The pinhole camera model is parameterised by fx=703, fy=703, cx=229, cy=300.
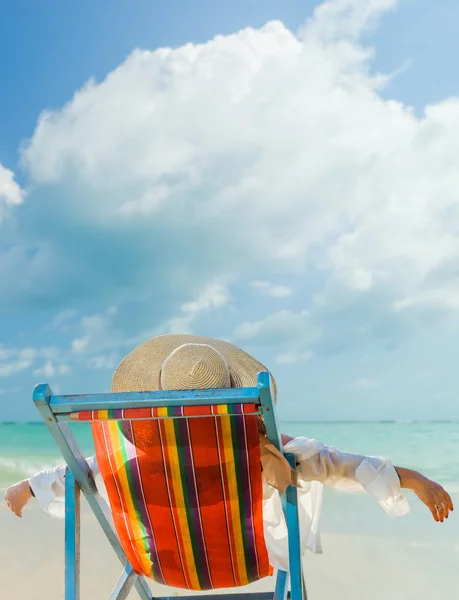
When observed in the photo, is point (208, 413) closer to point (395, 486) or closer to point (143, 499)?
point (143, 499)

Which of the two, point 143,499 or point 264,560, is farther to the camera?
point 264,560

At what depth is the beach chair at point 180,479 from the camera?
74.1 inches

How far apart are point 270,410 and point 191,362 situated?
34 cm

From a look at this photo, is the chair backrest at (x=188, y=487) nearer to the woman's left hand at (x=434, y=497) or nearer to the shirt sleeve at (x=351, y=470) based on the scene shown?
the shirt sleeve at (x=351, y=470)

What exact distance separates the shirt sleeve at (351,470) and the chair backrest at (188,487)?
0.51 ft

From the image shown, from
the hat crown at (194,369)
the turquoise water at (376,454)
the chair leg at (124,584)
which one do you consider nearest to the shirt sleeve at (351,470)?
the hat crown at (194,369)

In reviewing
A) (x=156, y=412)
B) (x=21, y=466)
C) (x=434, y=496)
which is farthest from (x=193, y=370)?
(x=21, y=466)

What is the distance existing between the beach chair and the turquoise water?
397cm

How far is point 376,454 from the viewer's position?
18391 mm

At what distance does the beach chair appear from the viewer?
188 cm

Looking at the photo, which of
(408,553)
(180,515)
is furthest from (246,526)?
(408,553)

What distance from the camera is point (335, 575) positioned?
4.66 meters

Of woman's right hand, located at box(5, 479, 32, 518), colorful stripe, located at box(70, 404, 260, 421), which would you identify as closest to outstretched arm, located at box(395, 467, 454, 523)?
colorful stripe, located at box(70, 404, 260, 421)

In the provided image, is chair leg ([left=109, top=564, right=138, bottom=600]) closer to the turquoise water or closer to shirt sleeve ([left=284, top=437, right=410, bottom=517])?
shirt sleeve ([left=284, top=437, right=410, bottom=517])
